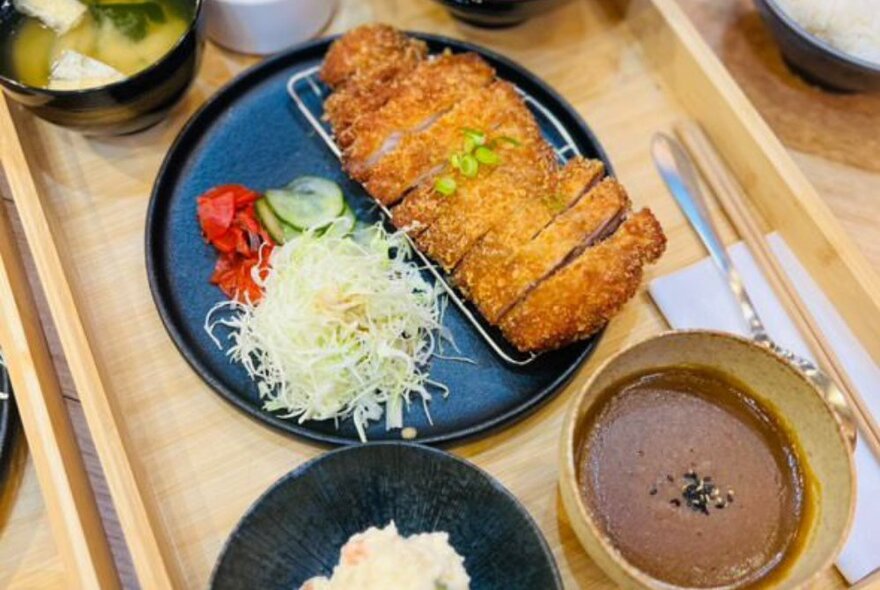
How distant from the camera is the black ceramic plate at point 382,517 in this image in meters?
1.76

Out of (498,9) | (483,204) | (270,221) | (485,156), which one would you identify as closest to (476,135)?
(485,156)

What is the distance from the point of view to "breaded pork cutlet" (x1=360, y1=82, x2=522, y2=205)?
7.37 ft

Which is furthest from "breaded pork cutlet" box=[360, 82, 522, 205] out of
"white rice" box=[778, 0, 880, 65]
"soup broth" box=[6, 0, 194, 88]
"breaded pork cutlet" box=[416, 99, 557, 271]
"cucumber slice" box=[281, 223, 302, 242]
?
"white rice" box=[778, 0, 880, 65]

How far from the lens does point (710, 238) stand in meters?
2.34

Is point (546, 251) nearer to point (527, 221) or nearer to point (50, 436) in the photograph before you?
point (527, 221)

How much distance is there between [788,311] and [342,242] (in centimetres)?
117

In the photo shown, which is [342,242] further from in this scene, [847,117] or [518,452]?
[847,117]

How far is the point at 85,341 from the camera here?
82.5 inches

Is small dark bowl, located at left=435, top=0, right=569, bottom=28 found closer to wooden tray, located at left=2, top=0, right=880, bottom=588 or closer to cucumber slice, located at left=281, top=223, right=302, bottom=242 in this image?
wooden tray, located at left=2, top=0, right=880, bottom=588

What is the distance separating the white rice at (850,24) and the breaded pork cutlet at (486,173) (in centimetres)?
89

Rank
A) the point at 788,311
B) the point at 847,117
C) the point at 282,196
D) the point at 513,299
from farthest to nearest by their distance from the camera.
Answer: the point at 847,117 → the point at 282,196 → the point at 788,311 → the point at 513,299

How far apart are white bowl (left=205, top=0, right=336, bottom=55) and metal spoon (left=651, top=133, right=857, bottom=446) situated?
1.08 metres

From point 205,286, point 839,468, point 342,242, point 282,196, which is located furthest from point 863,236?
point 205,286

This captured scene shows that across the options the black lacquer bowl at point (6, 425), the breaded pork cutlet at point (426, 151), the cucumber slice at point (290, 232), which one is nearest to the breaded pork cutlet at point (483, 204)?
the breaded pork cutlet at point (426, 151)
